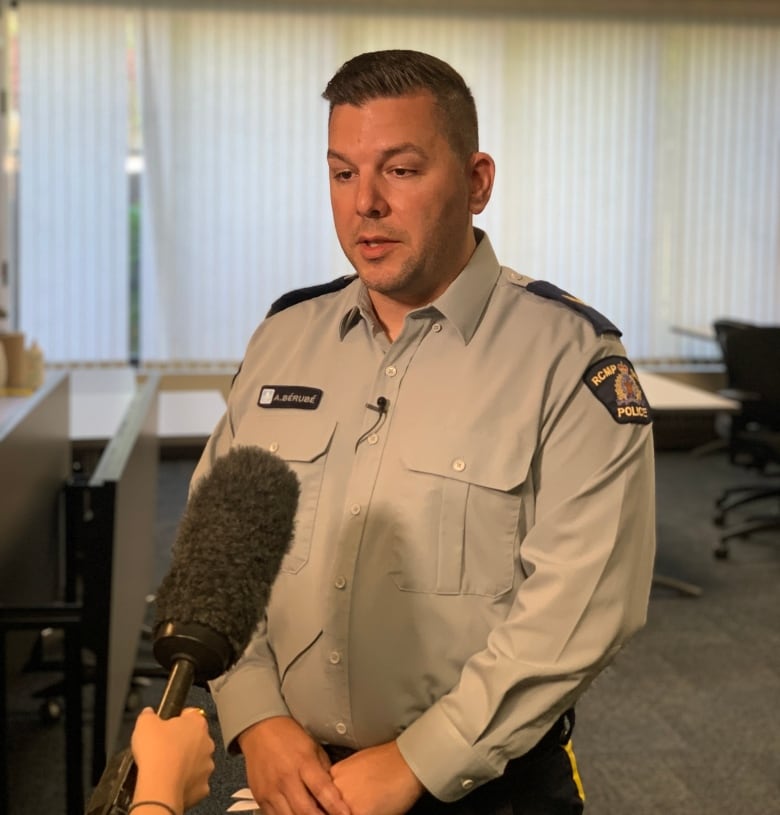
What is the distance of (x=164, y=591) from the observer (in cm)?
90

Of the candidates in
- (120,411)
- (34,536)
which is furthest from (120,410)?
(34,536)

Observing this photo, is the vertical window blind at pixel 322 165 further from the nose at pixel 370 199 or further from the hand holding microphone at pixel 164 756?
the hand holding microphone at pixel 164 756

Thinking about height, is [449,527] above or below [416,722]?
above

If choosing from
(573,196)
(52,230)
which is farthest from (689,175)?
(52,230)

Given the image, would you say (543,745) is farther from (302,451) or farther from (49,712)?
(49,712)

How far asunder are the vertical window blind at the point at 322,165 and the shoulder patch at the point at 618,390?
6014mm

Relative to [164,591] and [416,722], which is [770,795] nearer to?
[416,722]

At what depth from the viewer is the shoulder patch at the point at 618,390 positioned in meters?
1.23

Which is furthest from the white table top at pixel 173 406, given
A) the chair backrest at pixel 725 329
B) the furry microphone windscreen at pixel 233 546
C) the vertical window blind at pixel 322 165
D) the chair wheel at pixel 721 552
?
the furry microphone windscreen at pixel 233 546

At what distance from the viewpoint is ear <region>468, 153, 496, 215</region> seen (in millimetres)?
1338

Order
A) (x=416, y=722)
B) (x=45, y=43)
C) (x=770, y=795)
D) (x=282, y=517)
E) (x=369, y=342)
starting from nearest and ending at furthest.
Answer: (x=282, y=517)
(x=416, y=722)
(x=369, y=342)
(x=770, y=795)
(x=45, y=43)

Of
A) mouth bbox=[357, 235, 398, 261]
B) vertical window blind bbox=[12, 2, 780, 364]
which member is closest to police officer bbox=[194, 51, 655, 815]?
mouth bbox=[357, 235, 398, 261]

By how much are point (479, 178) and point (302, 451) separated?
1.22ft

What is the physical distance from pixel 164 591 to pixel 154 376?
344 centimetres
